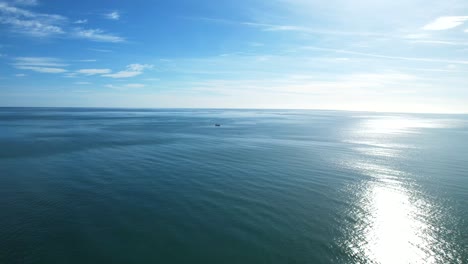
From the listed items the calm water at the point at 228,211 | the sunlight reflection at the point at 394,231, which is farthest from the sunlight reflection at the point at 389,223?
the calm water at the point at 228,211

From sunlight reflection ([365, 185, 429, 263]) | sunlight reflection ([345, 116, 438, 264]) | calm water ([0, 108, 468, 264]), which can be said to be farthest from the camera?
sunlight reflection ([345, 116, 438, 264])

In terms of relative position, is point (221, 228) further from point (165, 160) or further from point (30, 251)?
point (165, 160)

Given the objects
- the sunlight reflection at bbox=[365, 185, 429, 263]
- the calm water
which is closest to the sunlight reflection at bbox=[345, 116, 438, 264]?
the sunlight reflection at bbox=[365, 185, 429, 263]

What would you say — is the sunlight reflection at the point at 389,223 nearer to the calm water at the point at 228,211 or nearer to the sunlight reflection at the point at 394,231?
the sunlight reflection at the point at 394,231

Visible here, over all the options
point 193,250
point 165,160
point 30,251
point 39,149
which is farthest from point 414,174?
point 39,149

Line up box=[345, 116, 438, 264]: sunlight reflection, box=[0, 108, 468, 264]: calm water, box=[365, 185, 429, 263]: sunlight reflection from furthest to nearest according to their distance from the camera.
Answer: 1. box=[345, 116, 438, 264]: sunlight reflection
2. box=[365, 185, 429, 263]: sunlight reflection
3. box=[0, 108, 468, 264]: calm water

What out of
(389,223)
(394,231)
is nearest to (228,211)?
(394,231)

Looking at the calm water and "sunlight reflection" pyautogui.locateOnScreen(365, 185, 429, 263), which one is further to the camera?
"sunlight reflection" pyautogui.locateOnScreen(365, 185, 429, 263)

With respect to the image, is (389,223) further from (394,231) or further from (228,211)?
(228,211)

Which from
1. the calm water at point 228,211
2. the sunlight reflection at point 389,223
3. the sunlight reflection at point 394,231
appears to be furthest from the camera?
the sunlight reflection at point 389,223

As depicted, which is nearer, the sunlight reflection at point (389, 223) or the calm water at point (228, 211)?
the calm water at point (228, 211)

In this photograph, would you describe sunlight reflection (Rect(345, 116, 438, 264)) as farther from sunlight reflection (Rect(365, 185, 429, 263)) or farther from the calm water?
the calm water
